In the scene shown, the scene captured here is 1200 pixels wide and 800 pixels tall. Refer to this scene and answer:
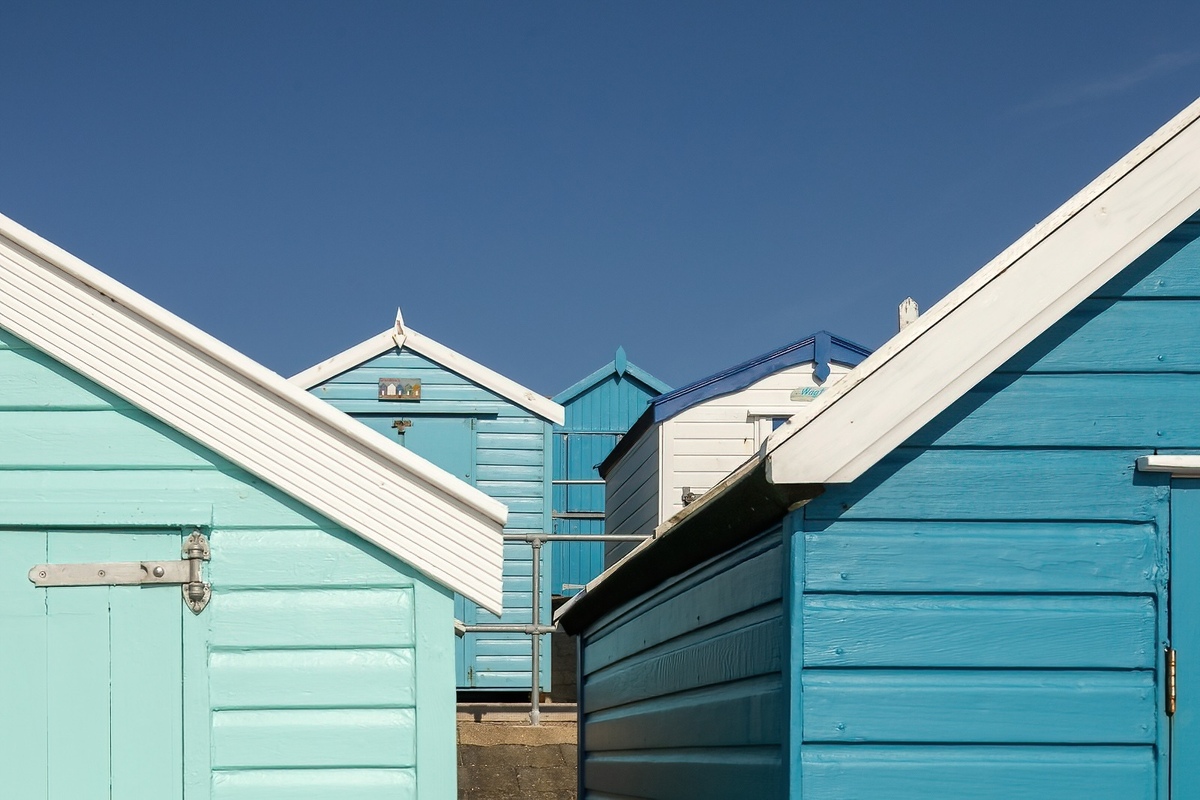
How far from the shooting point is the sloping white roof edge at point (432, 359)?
42.5ft

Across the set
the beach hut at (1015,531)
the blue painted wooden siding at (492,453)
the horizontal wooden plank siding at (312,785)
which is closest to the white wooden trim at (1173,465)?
the beach hut at (1015,531)

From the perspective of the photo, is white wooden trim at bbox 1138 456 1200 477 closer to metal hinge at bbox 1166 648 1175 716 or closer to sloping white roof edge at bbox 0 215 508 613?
metal hinge at bbox 1166 648 1175 716

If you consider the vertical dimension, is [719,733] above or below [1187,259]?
below

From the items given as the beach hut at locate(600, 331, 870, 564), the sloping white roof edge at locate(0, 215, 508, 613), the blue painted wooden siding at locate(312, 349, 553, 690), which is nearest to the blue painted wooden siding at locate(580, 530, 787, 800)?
the sloping white roof edge at locate(0, 215, 508, 613)

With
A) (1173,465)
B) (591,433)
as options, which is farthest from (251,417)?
(591,433)

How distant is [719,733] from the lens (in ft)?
15.0

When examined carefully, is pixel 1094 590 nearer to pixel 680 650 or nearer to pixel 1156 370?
pixel 1156 370

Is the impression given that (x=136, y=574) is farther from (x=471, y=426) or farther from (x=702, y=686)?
(x=471, y=426)

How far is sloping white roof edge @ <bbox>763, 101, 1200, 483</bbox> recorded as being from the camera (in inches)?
146

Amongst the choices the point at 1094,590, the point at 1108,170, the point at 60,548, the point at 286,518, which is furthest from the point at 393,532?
the point at 1108,170

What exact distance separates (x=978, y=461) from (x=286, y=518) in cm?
227

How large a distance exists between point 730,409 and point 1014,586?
28.7 feet

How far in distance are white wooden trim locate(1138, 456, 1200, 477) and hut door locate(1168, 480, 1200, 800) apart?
35 millimetres

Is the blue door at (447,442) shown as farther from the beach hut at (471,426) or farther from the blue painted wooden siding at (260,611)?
the blue painted wooden siding at (260,611)
